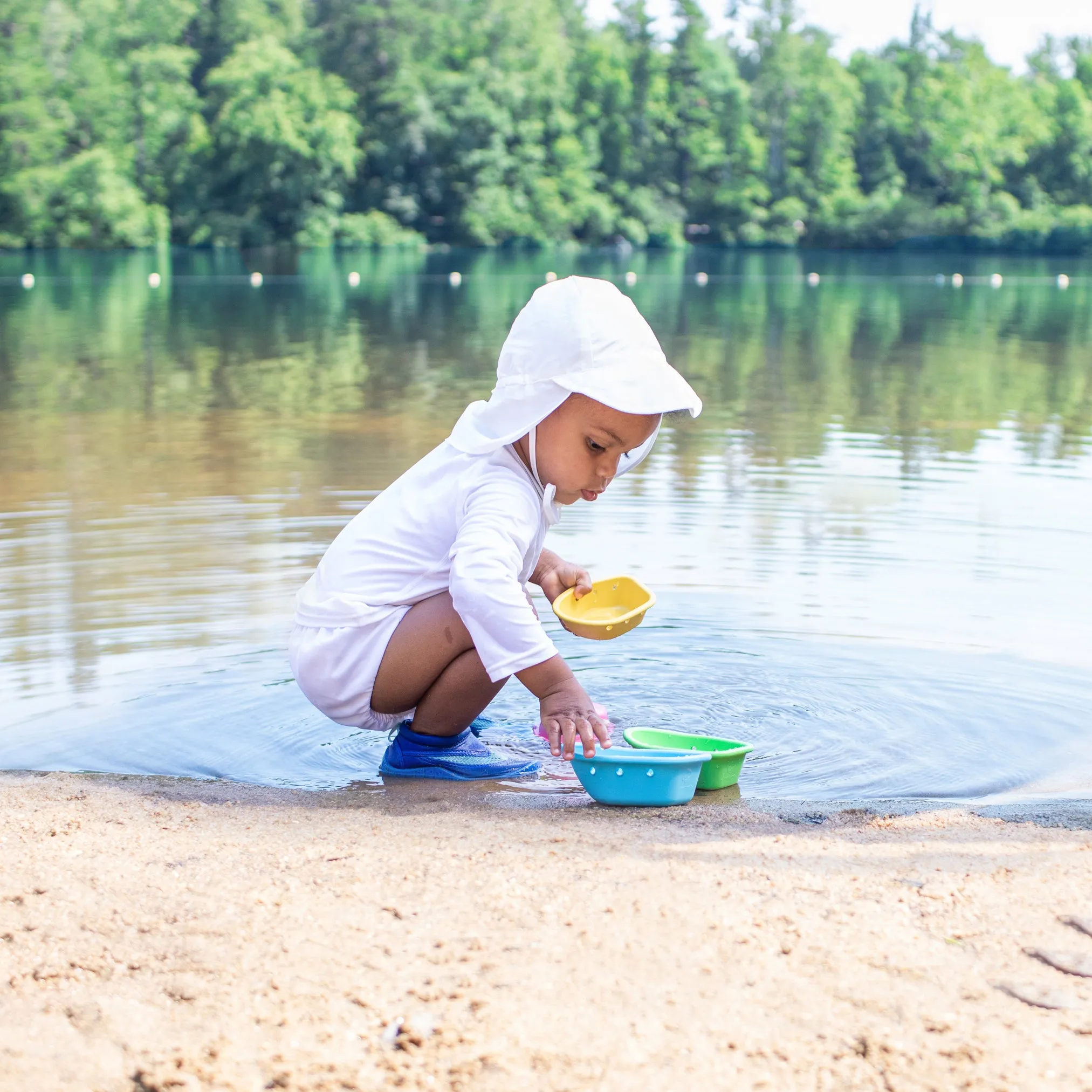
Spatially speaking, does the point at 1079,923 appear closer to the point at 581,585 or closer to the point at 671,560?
the point at 581,585

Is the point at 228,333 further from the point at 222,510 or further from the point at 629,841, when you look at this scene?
the point at 629,841

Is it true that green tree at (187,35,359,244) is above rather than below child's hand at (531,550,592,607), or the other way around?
above

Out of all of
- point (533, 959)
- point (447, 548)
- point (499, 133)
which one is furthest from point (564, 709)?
point (499, 133)

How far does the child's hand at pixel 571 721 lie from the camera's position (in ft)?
9.48

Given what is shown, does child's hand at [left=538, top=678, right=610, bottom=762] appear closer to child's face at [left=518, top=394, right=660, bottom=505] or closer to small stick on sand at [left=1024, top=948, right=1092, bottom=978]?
child's face at [left=518, top=394, right=660, bottom=505]

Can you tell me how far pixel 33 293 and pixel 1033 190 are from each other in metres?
51.2

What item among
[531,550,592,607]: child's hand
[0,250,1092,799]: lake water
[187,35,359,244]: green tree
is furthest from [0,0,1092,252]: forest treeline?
[531,550,592,607]: child's hand

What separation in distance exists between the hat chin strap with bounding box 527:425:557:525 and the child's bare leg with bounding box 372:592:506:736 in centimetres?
31

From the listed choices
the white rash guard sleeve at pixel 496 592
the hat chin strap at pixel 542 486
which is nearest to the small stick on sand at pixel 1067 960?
the white rash guard sleeve at pixel 496 592

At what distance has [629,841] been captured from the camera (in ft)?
8.88

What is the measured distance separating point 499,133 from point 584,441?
60.1 m

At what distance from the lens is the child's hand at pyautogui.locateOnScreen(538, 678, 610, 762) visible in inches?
114

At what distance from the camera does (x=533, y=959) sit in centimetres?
207

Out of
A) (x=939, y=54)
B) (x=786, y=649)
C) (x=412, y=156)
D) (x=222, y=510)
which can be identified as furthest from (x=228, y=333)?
(x=939, y=54)
